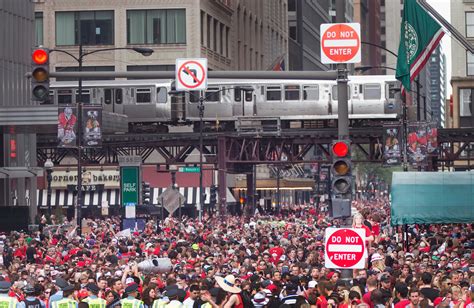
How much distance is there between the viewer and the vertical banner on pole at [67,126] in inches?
2012

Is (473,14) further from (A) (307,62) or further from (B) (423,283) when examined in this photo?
(B) (423,283)

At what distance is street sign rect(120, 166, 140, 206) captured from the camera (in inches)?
2030

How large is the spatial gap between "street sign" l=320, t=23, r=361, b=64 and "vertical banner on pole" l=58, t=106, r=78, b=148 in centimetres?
3086

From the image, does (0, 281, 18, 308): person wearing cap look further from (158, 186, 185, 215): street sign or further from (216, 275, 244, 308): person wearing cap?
(158, 186, 185, 215): street sign

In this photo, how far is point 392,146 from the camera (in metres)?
66.5

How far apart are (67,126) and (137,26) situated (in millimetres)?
47955

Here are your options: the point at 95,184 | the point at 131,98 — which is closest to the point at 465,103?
the point at 95,184

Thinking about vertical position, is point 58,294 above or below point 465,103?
below

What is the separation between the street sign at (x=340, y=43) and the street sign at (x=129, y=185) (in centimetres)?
3068

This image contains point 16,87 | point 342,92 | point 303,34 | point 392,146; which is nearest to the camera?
point 342,92

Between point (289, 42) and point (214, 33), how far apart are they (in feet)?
135

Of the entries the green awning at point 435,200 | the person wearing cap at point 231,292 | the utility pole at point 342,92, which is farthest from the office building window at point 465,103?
the person wearing cap at point 231,292

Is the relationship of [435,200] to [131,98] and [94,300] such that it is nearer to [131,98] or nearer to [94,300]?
[94,300]

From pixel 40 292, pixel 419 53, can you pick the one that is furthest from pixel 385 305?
pixel 419 53
